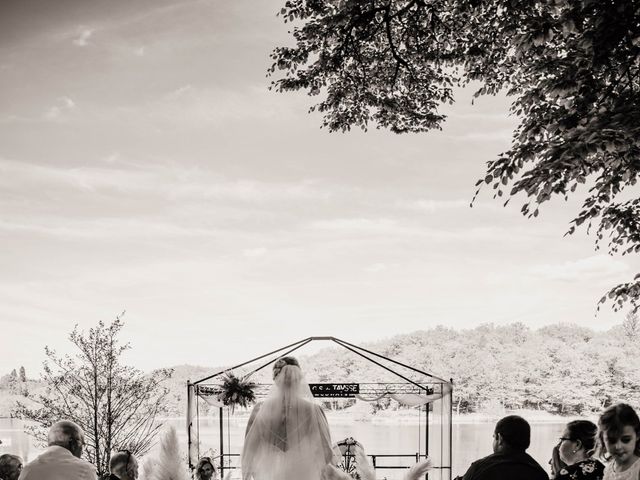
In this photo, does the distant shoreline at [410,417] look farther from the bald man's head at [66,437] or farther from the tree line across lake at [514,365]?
the bald man's head at [66,437]

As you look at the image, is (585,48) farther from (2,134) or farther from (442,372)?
(442,372)

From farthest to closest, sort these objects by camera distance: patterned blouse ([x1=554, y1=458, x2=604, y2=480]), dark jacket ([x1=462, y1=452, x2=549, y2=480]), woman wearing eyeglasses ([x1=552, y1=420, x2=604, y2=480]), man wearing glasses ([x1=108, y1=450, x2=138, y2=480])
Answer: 1. man wearing glasses ([x1=108, y1=450, x2=138, y2=480])
2. woman wearing eyeglasses ([x1=552, y1=420, x2=604, y2=480])
3. patterned blouse ([x1=554, y1=458, x2=604, y2=480])
4. dark jacket ([x1=462, y1=452, x2=549, y2=480])

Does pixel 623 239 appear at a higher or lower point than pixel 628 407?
higher

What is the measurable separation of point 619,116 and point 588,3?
3.02 ft

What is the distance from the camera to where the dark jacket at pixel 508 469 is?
299 centimetres

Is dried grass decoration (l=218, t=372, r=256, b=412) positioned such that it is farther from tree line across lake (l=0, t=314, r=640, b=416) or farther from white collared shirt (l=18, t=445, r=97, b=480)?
tree line across lake (l=0, t=314, r=640, b=416)

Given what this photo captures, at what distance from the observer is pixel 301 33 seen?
7852mm

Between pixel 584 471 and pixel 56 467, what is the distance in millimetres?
2920

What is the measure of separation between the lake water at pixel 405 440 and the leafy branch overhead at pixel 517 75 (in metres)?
24.9

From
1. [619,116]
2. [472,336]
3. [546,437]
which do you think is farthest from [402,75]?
[472,336]

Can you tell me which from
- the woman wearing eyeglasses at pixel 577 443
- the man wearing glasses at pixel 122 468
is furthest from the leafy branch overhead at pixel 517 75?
the man wearing glasses at pixel 122 468

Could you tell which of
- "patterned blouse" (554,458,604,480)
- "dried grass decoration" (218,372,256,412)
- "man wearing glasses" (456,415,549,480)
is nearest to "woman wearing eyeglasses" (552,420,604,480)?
"patterned blouse" (554,458,604,480)

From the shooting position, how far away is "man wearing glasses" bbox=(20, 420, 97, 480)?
11.9 ft

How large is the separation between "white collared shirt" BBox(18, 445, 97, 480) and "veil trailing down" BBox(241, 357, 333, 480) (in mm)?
948
